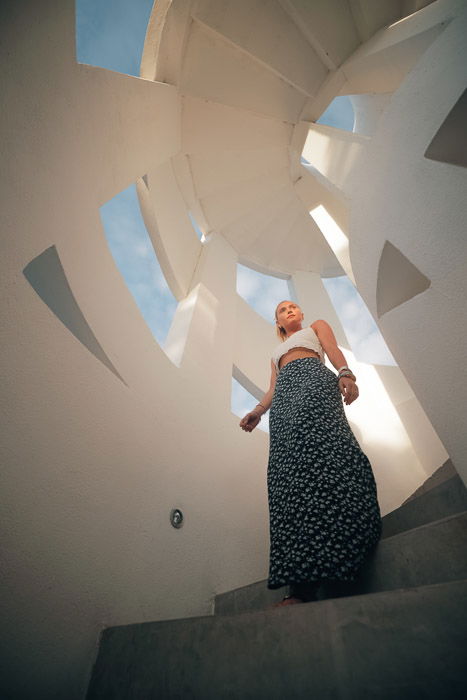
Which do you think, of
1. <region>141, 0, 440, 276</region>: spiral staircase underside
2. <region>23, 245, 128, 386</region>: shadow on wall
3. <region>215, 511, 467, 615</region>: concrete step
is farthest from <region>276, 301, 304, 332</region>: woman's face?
<region>215, 511, 467, 615</region>: concrete step

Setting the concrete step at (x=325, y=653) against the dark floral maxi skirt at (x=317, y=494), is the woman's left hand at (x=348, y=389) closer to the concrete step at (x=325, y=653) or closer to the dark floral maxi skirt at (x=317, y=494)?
the dark floral maxi skirt at (x=317, y=494)

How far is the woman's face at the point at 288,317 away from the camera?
298cm

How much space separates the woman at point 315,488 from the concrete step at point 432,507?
638 mm

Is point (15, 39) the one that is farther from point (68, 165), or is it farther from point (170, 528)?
point (170, 528)

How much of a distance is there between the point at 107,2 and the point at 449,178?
3291mm

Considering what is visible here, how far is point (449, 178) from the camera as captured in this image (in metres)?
1.82

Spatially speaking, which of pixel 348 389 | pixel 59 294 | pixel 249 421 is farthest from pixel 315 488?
pixel 59 294

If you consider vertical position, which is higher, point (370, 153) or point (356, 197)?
point (370, 153)

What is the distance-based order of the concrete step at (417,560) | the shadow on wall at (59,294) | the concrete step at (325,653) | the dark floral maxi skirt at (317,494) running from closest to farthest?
the concrete step at (325,653)
the concrete step at (417,560)
the dark floral maxi skirt at (317,494)
the shadow on wall at (59,294)

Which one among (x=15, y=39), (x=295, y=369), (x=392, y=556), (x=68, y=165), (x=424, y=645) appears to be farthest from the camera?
(x=295, y=369)

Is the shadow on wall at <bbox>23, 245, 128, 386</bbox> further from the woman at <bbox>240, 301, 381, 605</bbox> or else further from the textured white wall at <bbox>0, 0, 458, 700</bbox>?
the woman at <bbox>240, 301, 381, 605</bbox>

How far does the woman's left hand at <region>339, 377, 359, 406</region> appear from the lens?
1.94 m

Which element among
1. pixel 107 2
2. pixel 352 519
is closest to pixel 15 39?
pixel 107 2

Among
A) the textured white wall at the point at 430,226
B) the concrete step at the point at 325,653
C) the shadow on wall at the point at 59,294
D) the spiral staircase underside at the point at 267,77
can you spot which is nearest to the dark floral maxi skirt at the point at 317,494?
the concrete step at the point at 325,653
